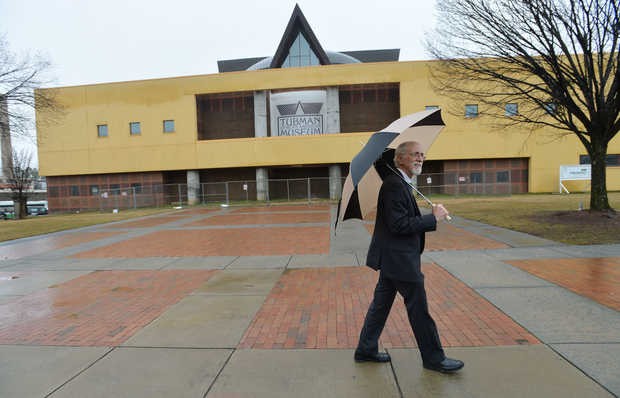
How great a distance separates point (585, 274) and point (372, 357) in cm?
433

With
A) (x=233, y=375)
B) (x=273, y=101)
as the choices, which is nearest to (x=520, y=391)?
(x=233, y=375)

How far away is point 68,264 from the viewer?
757 cm

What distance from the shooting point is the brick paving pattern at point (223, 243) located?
8367 millimetres

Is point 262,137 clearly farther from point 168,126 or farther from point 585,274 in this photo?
point 585,274

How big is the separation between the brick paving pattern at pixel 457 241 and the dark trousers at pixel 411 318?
534cm

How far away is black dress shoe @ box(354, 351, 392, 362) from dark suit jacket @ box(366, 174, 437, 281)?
764 mm

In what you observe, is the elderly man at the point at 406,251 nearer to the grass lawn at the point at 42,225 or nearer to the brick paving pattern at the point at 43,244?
the brick paving pattern at the point at 43,244

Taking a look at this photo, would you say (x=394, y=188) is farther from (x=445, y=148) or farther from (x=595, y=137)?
(x=445, y=148)

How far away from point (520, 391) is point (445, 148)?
29939 millimetres

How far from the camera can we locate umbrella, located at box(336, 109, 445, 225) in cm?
265

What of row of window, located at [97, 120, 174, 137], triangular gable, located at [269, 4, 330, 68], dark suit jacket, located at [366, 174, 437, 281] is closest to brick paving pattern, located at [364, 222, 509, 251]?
dark suit jacket, located at [366, 174, 437, 281]

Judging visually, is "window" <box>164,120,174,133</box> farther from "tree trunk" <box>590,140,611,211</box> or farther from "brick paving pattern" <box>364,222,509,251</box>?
"tree trunk" <box>590,140,611,211</box>

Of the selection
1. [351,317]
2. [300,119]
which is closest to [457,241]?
[351,317]

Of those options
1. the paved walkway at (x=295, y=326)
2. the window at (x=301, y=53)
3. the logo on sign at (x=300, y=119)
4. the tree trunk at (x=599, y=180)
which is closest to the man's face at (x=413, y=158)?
the paved walkway at (x=295, y=326)
